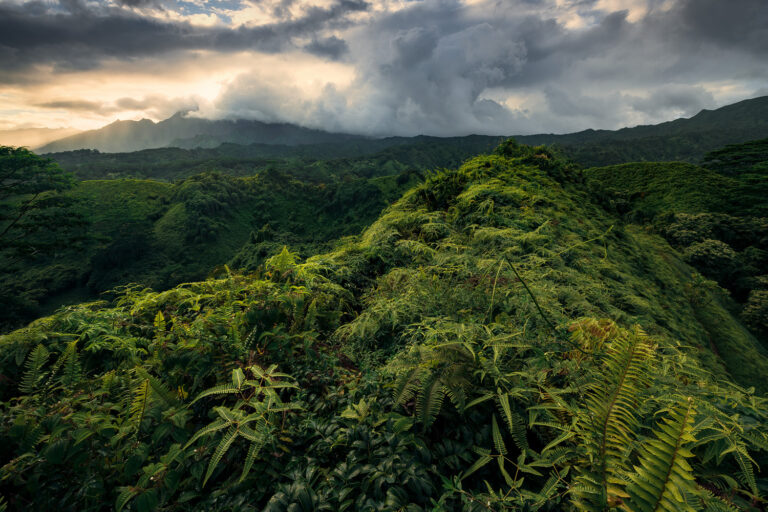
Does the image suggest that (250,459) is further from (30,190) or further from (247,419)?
(30,190)

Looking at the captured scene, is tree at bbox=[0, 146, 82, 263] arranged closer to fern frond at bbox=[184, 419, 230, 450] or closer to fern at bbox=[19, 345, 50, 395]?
fern at bbox=[19, 345, 50, 395]

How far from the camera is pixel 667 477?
1228mm

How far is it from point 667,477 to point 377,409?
165 cm

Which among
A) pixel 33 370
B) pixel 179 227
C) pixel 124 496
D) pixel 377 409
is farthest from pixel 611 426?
pixel 179 227

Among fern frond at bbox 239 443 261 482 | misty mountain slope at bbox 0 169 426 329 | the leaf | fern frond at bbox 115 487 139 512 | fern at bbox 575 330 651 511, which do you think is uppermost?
fern at bbox 575 330 651 511

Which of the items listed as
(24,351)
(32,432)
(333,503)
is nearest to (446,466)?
(333,503)

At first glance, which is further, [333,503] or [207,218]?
[207,218]

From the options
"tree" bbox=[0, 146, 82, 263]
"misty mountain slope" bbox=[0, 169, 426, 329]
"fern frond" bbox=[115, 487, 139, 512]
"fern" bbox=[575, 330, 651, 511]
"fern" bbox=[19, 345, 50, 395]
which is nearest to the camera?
"fern" bbox=[575, 330, 651, 511]

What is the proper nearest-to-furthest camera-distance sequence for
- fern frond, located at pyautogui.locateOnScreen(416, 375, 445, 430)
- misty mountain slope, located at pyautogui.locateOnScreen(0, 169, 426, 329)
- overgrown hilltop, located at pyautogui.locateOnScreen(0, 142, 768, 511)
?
overgrown hilltop, located at pyautogui.locateOnScreen(0, 142, 768, 511) < fern frond, located at pyautogui.locateOnScreen(416, 375, 445, 430) < misty mountain slope, located at pyautogui.locateOnScreen(0, 169, 426, 329)

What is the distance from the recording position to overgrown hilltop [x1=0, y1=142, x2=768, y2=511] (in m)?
1.62

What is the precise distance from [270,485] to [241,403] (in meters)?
0.62

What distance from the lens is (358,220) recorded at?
7738cm

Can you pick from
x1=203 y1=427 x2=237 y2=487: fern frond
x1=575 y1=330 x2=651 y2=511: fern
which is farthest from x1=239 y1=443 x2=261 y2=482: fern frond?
x1=575 y1=330 x2=651 y2=511: fern

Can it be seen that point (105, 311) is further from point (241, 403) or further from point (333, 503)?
point (333, 503)
